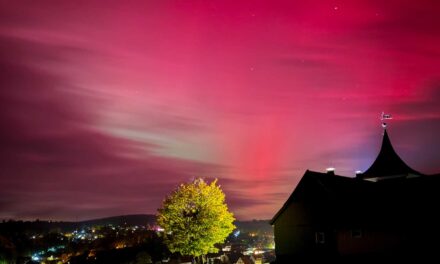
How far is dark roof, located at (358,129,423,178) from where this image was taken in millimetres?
53938

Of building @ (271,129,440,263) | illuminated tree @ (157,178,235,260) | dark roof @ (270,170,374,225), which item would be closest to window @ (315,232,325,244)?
building @ (271,129,440,263)

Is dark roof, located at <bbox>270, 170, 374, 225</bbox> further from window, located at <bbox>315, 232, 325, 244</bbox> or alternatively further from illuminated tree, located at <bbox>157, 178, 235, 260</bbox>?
illuminated tree, located at <bbox>157, 178, 235, 260</bbox>

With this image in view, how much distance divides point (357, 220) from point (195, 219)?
62.5 ft

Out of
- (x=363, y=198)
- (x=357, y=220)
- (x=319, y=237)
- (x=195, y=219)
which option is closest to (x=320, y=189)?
(x=363, y=198)

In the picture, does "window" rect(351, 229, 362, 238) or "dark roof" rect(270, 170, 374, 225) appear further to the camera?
"dark roof" rect(270, 170, 374, 225)

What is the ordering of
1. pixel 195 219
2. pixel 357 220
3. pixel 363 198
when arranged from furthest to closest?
pixel 195 219 → pixel 363 198 → pixel 357 220

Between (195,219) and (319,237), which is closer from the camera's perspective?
(319,237)

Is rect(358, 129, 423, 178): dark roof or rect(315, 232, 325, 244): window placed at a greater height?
rect(358, 129, 423, 178): dark roof

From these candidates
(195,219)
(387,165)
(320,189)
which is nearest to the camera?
(320,189)

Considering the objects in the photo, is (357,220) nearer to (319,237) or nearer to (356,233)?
(356,233)

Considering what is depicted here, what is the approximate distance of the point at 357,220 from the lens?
37719 mm

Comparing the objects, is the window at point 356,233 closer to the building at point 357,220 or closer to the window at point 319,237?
the building at point 357,220

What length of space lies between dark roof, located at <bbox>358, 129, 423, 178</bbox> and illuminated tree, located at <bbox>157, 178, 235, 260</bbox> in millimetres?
17997

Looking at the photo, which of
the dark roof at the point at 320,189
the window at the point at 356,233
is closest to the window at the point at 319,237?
the window at the point at 356,233
